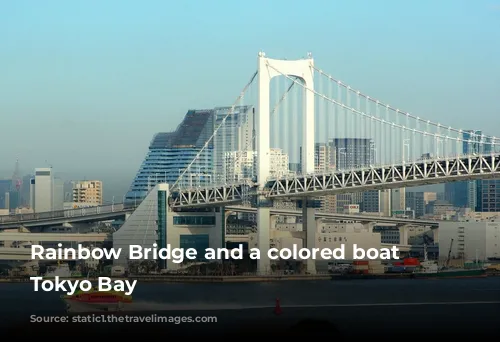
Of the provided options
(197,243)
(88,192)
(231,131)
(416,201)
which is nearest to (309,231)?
(197,243)

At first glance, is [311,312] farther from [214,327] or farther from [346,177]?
[346,177]

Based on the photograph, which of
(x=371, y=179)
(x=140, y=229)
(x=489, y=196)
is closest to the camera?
(x=371, y=179)

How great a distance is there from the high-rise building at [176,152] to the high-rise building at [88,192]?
288 inches

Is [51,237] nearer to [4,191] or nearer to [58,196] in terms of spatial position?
[58,196]

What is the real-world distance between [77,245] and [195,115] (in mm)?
26499

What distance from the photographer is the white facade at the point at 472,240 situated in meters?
49.9

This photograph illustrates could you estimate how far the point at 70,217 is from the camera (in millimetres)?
46812

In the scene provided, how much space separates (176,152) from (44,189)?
7.13 metres

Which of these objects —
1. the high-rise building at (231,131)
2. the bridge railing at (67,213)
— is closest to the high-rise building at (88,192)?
the high-rise building at (231,131)

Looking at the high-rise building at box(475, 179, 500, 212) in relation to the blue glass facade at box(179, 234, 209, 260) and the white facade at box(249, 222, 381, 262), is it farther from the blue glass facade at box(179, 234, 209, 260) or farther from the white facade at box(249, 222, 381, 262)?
the blue glass facade at box(179, 234, 209, 260)

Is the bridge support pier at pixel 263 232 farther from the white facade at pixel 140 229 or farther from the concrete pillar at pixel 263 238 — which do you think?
the white facade at pixel 140 229

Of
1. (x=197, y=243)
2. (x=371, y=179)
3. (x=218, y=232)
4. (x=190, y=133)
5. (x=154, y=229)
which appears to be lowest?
(x=197, y=243)

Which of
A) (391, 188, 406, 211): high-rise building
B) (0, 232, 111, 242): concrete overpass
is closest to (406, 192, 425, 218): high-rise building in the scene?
(391, 188, 406, 211): high-rise building

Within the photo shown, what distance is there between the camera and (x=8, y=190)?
80562 mm
